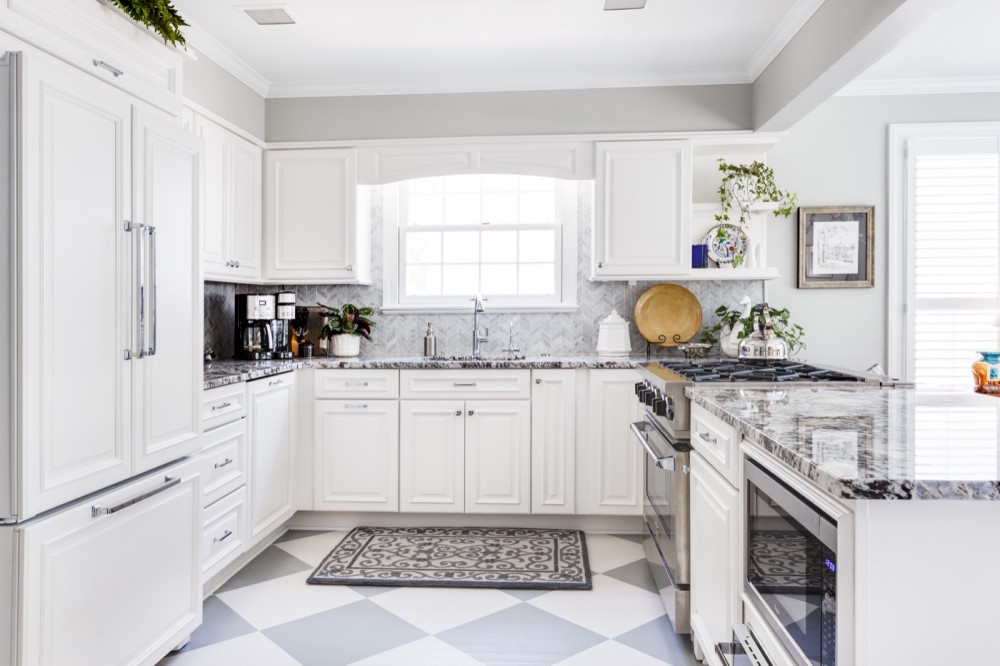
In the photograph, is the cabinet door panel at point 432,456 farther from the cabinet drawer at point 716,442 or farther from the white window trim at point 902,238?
the white window trim at point 902,238

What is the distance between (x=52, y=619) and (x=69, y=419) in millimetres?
506

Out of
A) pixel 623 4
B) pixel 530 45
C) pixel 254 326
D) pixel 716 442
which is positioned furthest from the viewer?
pixel 254 326

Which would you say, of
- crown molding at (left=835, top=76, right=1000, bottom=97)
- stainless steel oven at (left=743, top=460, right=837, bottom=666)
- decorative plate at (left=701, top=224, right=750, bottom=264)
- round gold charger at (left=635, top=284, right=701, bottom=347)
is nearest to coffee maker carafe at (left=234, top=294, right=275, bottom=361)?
round gold charger at (left=635, top=284, right=701, bottom=347)

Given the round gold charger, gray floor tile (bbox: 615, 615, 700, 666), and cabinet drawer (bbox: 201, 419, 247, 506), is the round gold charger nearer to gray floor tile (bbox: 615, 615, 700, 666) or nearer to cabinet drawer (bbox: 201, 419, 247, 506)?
gray floor tile (bbox: 615, 615, 700, 666)

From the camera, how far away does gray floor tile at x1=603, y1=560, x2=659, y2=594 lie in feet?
9.46

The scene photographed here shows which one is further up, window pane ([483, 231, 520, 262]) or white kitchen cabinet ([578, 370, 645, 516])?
window pane ([483, 231, 520, 262])

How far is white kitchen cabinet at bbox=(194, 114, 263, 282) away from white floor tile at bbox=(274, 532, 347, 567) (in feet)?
4.74

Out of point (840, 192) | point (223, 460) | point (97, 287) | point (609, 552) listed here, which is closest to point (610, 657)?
point (609, 552)

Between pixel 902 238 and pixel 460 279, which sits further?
pixel 460 279

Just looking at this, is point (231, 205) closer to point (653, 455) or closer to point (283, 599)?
point (283, 599)

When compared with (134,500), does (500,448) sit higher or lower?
lower

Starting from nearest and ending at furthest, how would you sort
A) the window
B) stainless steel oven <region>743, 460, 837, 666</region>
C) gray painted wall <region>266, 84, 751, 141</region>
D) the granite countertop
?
the granite countertop → stainless steel oven <region>743, 460, 837, 666</region> → gray painted wall <region>266, 84, 751, 141</region> → the window

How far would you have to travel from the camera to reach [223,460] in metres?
2.79

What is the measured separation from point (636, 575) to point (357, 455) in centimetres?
158
